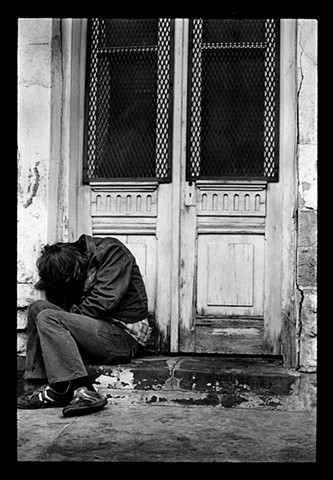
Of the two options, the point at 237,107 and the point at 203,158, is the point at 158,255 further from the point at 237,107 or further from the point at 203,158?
the point at 237,107

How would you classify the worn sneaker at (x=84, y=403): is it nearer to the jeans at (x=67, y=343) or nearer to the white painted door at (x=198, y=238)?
the jeans at (x=67, y=343)

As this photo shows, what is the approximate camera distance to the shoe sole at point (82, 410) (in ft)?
12.3

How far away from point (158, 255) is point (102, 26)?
1638mm

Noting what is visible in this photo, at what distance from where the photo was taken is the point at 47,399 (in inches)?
157

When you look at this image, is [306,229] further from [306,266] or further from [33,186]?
[33,186]

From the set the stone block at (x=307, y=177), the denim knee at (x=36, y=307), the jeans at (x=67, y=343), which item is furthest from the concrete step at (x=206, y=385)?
the stone block at (x=307, y=177)

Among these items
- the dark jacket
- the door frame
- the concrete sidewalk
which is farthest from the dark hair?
the concrete sidewalk

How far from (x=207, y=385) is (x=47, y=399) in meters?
0.96

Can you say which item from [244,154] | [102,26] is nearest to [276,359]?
[244,154]

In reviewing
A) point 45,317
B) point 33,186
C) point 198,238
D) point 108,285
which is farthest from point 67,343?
point 198,238

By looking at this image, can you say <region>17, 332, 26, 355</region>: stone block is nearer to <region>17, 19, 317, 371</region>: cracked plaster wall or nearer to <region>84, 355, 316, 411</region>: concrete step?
<region>17, 19, 317, 371</region>: cracked plaster wall

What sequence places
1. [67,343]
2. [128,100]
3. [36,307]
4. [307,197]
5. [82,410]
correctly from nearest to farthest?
1. [82,410]
2. [67,343]
3. [307,197]
4. [36,307]
5. [128,100]

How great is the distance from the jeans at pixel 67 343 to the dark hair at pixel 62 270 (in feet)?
0.48

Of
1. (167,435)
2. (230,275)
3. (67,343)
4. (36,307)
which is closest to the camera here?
(167,435)
